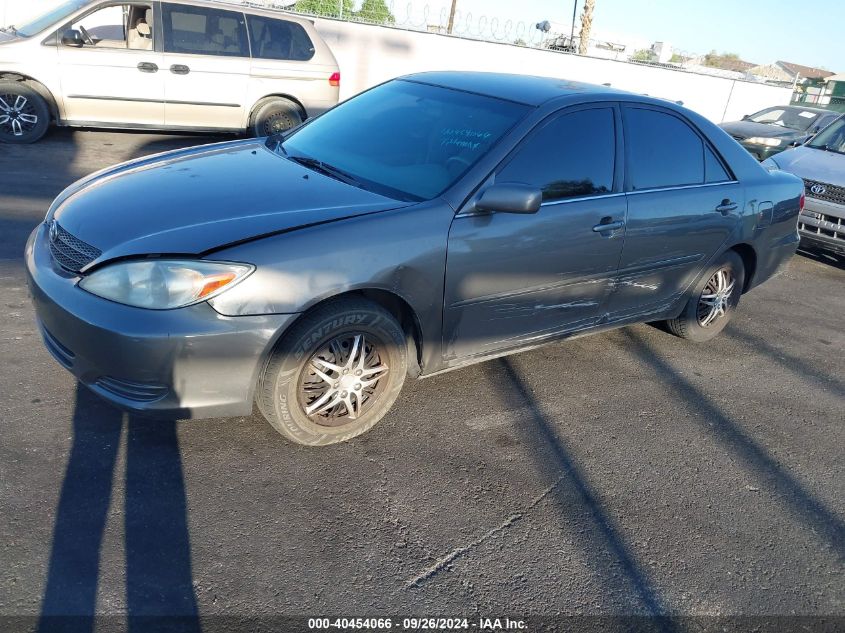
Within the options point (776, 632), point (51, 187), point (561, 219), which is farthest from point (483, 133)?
point (51, 187)

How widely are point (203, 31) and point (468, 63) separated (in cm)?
934

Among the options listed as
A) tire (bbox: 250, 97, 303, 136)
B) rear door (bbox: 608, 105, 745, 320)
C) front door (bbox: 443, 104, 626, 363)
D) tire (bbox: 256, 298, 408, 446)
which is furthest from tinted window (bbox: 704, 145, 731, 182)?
tire (bbox: 250, 97, 303, 136)

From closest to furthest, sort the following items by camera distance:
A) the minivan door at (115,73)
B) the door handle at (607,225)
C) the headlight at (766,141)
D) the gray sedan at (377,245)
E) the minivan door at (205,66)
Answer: the gray sedan at (377,245)
the door handle at (607,225)
the minivan door at (115,73)
the minivan door at (205,66)
the headlight at (766,141)

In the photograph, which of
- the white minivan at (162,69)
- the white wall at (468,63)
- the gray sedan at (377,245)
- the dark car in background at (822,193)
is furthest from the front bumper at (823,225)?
the white wall at (468,63)

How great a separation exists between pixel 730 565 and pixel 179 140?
371 inches

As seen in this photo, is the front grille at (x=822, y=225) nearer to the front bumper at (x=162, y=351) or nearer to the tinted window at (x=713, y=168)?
the tinted window at (x=713, y=168)

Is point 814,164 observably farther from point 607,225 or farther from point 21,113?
point 21,113

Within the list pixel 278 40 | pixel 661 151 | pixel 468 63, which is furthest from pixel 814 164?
pixel 468 63

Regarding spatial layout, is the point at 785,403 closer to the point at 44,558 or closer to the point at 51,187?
the point at 44,558

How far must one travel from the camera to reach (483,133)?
3.62 metres

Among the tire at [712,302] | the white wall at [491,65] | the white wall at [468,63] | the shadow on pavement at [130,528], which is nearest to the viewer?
the shadow on pavement at [130,528]

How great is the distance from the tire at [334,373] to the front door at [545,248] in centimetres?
37

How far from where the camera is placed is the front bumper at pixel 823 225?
23.3 feet

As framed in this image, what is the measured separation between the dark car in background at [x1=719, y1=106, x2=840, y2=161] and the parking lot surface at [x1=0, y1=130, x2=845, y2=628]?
8143mm
